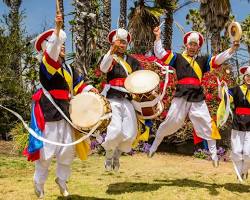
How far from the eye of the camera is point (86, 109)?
5.73 m

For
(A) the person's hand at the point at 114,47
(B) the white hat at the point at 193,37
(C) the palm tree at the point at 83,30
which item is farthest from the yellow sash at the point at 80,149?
(C) the palm tree at the point at 83,30

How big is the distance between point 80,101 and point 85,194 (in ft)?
5.60

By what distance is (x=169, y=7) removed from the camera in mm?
20969

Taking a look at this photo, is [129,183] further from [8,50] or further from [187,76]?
[8,50]

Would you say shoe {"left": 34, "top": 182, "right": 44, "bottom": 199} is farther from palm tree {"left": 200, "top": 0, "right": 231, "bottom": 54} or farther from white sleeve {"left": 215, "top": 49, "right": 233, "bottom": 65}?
palm tree {"left": 200, "top": 0, "right": 231, "bottom": 54}

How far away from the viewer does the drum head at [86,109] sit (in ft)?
18.5

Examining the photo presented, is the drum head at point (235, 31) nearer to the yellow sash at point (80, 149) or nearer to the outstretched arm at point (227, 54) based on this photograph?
the outstretched arm at point (227, 54)

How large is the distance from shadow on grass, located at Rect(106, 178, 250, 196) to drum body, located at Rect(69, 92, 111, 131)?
1.68 m

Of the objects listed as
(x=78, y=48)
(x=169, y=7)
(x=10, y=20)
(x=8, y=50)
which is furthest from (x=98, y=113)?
(x=169, y=7)

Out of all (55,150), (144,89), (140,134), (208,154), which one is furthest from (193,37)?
(208,154)

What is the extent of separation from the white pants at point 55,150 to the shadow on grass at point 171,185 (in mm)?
1340

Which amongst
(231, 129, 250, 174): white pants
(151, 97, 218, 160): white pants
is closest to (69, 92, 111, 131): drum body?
(151, 97, 218, 160): white pants

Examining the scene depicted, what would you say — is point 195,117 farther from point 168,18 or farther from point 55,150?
point 168,18

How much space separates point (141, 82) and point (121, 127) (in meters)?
0.75
